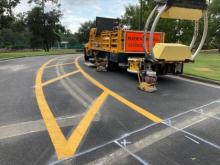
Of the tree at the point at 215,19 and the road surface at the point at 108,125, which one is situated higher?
the tree at the point at 215,19

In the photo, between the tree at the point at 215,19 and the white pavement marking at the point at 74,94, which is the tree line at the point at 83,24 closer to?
the tree at the point at 215,19

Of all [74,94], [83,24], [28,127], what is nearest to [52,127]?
[28,127]

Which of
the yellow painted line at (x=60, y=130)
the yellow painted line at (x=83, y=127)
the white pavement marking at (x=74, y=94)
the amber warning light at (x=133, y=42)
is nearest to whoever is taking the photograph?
the yellow painted line at (x=60, y=130)

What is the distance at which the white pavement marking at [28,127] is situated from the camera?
482 cm

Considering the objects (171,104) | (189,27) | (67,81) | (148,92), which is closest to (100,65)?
(67,81)

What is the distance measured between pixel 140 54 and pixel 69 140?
26.7 ft

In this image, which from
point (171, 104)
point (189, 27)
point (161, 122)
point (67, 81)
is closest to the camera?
point (161, 122)

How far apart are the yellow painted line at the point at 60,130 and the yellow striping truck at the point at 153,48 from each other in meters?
2.96

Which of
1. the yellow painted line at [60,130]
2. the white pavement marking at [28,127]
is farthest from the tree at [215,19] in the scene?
the white pavement marking at [28,127]

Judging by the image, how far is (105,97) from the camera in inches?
304

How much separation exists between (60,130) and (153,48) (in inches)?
241

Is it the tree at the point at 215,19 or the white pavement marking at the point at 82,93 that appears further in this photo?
the tree at the point at 215,19

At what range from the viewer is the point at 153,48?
32.7 feet

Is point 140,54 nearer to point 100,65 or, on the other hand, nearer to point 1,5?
point 100,65
